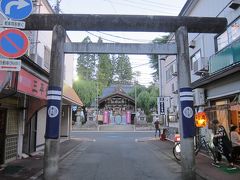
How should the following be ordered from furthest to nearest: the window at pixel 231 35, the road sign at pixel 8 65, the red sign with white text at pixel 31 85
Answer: the window at pixel 231 35 → the red sign with white text at pixel 31 85 → the road sign at pixel 8 65

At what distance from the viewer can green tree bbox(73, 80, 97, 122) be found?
5091 centimetres

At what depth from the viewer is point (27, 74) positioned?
10.4 meters

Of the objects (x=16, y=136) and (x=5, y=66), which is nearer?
(x=5, y=66)

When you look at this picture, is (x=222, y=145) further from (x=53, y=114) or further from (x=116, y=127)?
(x=116, y=127)

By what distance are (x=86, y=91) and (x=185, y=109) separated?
43.1 metres

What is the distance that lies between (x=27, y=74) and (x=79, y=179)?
14.2ft

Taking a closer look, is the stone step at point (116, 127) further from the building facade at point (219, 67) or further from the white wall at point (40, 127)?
the white wall at point (40, 127)

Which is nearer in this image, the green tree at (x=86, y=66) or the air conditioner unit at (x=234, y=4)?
the air conditioner unit at (x=234, y=4)

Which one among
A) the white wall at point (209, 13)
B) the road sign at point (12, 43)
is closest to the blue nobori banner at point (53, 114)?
the road sign at point (12, 43)

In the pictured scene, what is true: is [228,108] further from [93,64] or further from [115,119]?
[93,64]

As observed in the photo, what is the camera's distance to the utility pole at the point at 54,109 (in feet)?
27.6

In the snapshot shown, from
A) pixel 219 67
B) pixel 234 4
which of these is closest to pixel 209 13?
pixel 234 4

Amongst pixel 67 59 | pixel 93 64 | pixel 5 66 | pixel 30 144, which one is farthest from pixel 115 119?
pixel 5 66

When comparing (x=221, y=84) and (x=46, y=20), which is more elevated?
(x=46, y=20)
